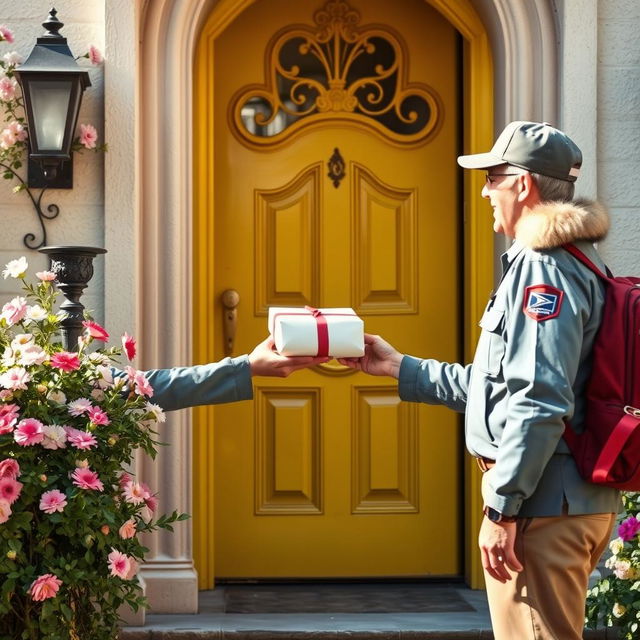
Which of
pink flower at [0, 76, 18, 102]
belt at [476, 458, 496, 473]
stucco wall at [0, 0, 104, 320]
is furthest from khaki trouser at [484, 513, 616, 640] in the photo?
pink flower at [0, 76, 18, 102]

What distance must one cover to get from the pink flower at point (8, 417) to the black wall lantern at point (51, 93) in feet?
4.95

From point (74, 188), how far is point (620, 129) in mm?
2126

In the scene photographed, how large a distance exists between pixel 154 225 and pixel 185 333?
0.44 meters

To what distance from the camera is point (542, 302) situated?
269 centimetres

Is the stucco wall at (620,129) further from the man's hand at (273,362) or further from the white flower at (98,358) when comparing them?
the white flower at (98,358)

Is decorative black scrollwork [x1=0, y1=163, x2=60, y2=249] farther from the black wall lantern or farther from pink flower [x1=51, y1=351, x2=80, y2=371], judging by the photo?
pink flower [x1=51, y1=351, x2=80, y2=371]

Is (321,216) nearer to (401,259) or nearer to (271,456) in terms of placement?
(401,259)

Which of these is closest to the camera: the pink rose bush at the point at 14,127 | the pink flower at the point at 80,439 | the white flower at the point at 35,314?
the pink flower at the point at 80,439

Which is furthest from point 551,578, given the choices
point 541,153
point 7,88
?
point 7,88

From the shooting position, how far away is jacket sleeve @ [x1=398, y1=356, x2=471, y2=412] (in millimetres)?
3299

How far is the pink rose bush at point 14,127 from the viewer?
4555mm

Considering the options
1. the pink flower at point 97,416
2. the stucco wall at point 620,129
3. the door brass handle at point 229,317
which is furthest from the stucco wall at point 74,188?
the stucco wall at point 620,129

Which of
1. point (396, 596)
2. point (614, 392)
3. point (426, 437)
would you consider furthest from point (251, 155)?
point (614, 392)

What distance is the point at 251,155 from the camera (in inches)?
208
